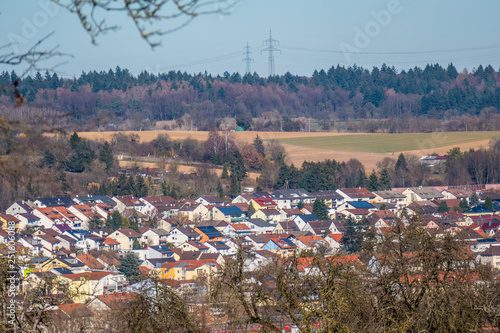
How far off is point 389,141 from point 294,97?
25513 mm

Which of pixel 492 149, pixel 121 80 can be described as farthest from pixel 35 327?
pixel 121 80

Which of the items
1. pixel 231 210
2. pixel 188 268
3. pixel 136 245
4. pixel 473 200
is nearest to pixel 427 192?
pixel 473 200

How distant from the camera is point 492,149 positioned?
1716 inches

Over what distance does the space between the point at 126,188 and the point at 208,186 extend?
4.86m

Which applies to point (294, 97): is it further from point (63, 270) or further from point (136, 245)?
point (63, 270)

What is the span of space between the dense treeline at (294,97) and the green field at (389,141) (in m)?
4.21

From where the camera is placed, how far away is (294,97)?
252ft

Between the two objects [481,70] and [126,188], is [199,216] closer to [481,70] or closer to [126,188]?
[126,188]

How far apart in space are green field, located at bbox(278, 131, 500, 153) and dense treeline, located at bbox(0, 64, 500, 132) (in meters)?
4.21

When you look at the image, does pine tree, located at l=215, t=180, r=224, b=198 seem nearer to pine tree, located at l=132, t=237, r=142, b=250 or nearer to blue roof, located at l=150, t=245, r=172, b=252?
pine tree, located at l=132, t=237, r=142, b=250

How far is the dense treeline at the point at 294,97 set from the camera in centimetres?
6175

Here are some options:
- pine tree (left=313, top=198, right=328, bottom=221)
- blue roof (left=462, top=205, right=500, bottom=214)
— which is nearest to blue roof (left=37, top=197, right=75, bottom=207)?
pine tree (left=313, top=198, right=328, bottom=221)

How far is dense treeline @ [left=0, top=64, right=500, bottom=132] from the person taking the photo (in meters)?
61.8

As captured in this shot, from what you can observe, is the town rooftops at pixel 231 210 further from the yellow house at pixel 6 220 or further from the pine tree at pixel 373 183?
the yellow house at pixel 6 220
